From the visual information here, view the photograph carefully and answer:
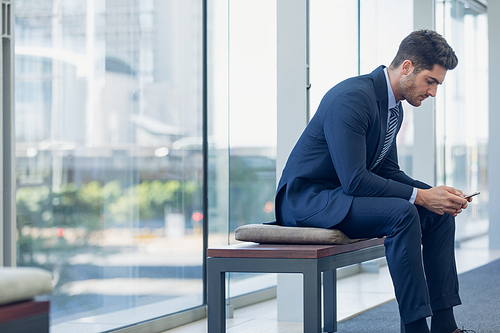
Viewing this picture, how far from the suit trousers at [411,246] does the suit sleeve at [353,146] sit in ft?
0.16

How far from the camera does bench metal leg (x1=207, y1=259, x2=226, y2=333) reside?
1717mm

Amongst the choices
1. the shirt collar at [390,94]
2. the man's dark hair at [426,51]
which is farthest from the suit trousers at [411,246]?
the man's dark hair at [426,51]

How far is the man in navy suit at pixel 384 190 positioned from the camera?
5.72 ft

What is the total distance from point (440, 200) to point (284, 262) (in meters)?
0.53

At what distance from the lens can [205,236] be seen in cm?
298

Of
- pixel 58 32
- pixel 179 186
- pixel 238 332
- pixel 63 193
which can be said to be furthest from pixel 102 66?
pixel 238 332

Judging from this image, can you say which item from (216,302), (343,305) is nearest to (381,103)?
(216,302)

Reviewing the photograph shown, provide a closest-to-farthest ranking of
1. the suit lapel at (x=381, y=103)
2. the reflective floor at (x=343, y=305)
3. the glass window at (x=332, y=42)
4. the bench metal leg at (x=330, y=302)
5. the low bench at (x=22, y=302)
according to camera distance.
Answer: the low bench at (x=22, y=302) → the suit lapel at (x=381, y=103) → the bench metal leg at (x=330, y=302) → the reflective floor at (x=343, y=305) → the glass window at (x=332, y=42)

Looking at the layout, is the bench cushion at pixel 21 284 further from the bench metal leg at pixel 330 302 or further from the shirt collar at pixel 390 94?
the bench metal leg at pixel 330 302

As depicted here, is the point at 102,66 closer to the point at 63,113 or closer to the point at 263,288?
the point at 63,113

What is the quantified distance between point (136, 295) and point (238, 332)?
1.43 feet

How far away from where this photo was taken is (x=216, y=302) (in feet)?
5.66

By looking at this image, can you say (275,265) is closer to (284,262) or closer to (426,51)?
(284,262)

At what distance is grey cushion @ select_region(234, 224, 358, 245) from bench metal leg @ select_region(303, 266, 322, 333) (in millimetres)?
158
